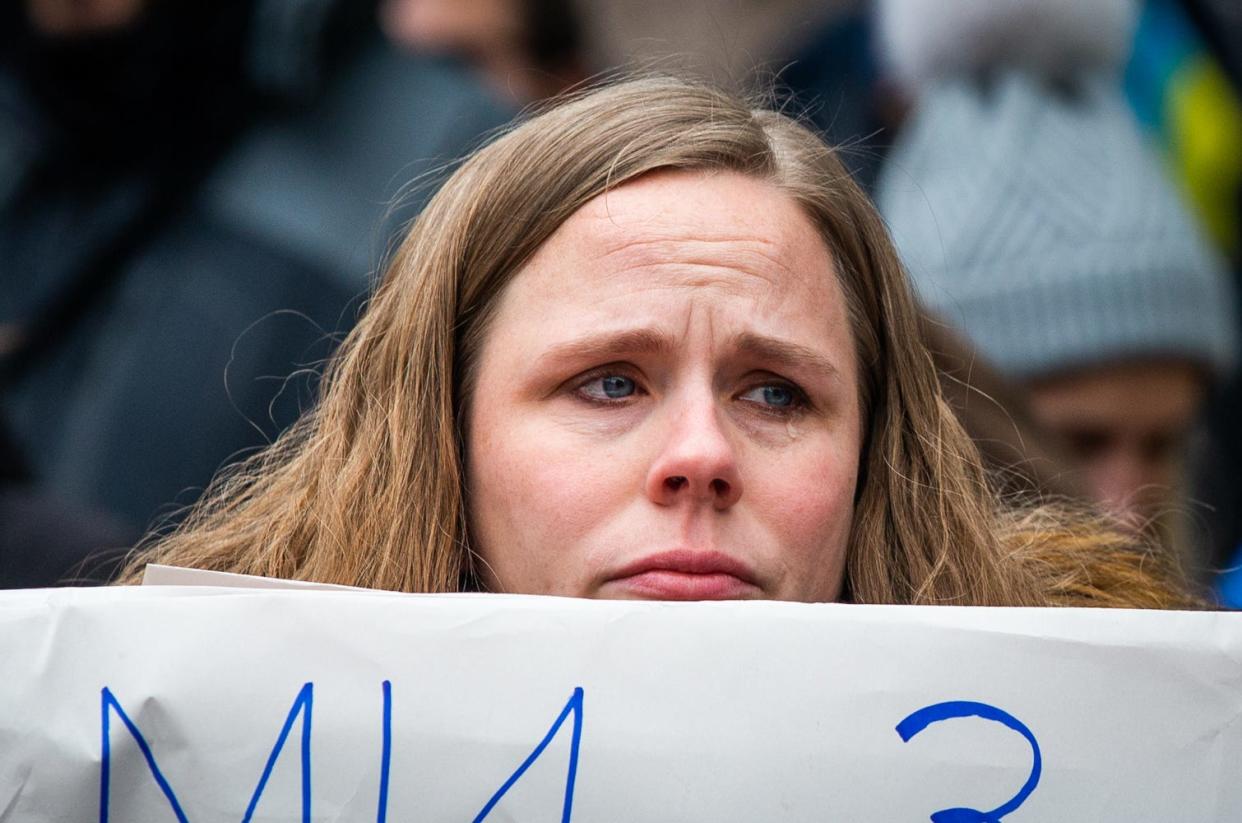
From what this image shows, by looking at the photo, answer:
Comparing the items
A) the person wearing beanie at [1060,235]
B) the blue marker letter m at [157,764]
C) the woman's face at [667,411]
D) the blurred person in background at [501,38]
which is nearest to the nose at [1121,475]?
the person wearing beanie at [1060,235]

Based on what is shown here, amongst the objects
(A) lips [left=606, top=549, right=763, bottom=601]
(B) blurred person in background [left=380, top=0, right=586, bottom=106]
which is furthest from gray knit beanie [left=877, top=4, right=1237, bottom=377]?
(A) lips [left=606, top=549, right=763, bottom=601]

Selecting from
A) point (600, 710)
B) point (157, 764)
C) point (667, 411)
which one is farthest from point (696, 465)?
point (157, 764)

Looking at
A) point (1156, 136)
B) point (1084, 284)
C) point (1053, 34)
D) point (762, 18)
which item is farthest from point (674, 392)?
point (1156, 136)

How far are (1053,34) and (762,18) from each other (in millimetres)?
879

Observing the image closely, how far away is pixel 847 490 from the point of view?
Result: 2.16 meters

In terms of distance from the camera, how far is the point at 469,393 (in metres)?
2.24

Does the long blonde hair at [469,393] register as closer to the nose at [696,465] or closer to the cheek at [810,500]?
the cheek at [810,500]

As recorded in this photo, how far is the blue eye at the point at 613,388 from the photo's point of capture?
6.77 feet

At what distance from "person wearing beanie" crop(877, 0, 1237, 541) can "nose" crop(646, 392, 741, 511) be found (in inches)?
71.8

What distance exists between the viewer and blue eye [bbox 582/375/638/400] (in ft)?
6.77

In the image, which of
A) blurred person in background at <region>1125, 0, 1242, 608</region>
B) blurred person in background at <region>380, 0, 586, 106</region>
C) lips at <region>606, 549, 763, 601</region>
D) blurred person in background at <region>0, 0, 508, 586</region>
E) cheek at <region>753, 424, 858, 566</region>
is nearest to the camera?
lips at <region>606, 549, 763, 601</region>

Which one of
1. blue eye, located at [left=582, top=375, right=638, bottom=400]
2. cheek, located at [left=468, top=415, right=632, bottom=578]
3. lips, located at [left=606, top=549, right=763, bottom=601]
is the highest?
blue eye, located at [left=582, top=375, right=638, bottom=400]

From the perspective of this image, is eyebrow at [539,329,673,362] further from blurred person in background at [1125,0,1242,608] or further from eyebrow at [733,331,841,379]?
blurred person in background at [1125,0,1242,608]

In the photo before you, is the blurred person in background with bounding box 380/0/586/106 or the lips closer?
the lips
